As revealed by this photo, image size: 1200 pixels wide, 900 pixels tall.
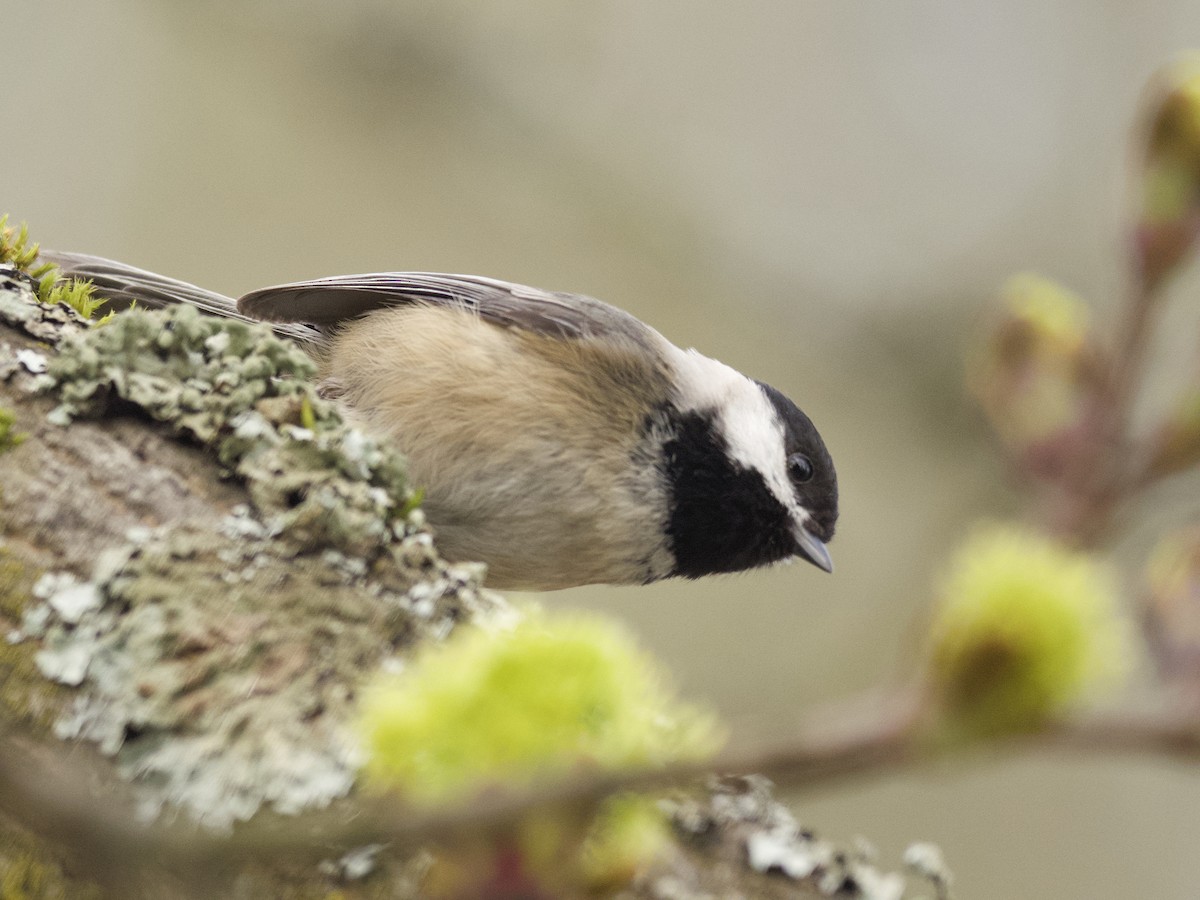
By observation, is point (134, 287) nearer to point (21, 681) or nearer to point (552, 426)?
point (552, 426)

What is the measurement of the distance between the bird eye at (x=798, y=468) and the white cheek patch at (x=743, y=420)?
12mm

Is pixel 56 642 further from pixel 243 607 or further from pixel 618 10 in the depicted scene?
pixel 618 10

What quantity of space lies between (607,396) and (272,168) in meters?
3.45

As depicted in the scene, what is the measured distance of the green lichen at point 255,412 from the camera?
1146 millimetres

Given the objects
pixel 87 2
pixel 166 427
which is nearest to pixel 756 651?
pixel 166 427

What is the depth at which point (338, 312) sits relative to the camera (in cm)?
207

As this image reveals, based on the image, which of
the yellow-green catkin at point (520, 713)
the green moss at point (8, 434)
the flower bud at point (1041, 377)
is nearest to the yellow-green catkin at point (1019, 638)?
the yellow-green catkin at point (520, 713)

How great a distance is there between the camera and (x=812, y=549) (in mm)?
1975

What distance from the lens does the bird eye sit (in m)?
1.99

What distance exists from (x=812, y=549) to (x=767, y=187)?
11.2ft

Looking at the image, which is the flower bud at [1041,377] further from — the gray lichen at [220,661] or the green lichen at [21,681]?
the green lichen at [21,681]

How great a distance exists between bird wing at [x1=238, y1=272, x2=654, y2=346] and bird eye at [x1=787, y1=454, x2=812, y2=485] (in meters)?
0.36

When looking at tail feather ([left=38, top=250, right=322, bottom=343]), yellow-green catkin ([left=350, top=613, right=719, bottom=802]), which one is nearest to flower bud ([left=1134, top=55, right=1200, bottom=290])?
yellow-green catkin ([left=350, top=613, right=719, bottom=802])

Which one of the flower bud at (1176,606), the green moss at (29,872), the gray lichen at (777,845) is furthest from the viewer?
the gray lichen at (777,845)
